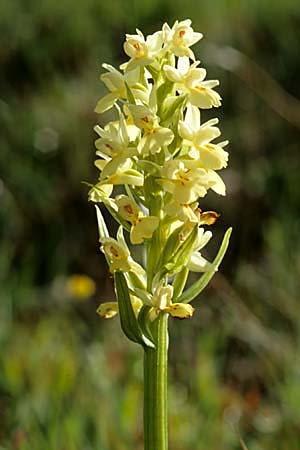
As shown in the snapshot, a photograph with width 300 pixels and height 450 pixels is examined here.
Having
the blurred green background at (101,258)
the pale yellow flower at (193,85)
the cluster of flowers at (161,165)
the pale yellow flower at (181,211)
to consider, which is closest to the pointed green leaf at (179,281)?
the cluster of flowers at (161,165)

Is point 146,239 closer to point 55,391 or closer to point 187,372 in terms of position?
point 55,391

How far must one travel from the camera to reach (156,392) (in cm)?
137

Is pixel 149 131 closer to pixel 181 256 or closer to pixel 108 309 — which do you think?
pixel 181 256

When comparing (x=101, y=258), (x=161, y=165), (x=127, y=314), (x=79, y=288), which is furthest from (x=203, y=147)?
(x=101, y=258)

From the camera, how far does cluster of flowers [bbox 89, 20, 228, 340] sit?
132 cm

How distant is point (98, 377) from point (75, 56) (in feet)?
8.13

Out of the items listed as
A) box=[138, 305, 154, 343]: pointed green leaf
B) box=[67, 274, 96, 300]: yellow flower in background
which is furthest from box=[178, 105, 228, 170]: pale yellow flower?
box=[67, 274, 96, 300]: yellow flower in background

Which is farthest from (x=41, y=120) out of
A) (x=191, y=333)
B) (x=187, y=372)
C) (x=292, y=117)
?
(x=187, y=372)

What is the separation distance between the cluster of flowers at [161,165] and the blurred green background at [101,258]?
60 cm

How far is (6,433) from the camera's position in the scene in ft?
7.20

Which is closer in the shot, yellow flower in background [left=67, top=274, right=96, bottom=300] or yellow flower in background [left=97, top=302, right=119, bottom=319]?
yellow flower in background [left=97, top=302, right=119, bottom=319]

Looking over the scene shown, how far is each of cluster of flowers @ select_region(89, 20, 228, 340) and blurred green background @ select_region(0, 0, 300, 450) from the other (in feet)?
1.97

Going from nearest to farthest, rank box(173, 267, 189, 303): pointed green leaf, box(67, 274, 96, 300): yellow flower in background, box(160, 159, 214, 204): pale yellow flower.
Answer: box(160, 159, 214, 204): pale yellow flower → box(173, 267, 189, 303): pointed green leaf → box(67, 274, 96, 300): yellow flower in background

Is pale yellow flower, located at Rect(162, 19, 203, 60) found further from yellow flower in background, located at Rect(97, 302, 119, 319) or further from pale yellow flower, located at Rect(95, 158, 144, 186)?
yellow flower in background, located at Rect(97, 302, 119, 319)
